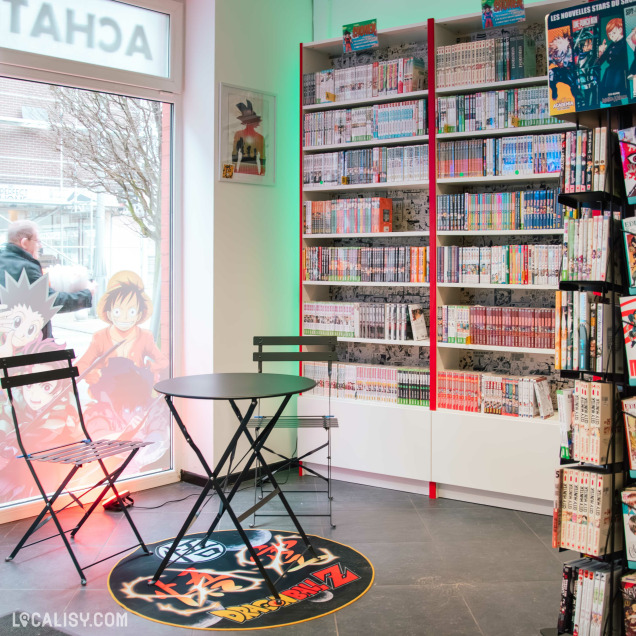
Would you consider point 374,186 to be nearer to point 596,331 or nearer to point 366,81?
point 366,81

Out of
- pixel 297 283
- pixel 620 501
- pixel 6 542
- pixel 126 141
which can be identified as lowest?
pixel 6 542

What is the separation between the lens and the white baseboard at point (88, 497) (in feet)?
14.9

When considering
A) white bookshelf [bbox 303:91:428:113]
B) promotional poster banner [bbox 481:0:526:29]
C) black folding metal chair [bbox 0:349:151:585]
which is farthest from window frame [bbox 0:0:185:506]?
promotional poster banner [bbox 481:0:526:29]

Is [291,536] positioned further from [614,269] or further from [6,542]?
[614,269]

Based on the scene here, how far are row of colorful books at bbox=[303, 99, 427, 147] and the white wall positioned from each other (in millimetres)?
298

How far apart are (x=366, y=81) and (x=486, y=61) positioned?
91 cm

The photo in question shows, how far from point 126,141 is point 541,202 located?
2810 millimetres

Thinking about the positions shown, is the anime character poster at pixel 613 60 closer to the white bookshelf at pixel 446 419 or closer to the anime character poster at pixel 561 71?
the anime character poster at pixel 561 71

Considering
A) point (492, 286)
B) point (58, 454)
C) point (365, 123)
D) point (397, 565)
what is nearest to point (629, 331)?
point (397, 565)

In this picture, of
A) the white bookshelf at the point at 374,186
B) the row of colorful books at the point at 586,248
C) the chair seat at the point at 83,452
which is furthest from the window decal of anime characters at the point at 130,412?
the row of colorful books at the point at 586,248

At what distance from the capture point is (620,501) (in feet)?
9.27

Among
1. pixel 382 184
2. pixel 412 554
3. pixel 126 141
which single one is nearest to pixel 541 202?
pixel 382 184

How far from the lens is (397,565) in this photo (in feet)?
12.8

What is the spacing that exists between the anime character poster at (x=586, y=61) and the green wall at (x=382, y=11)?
2470mm
